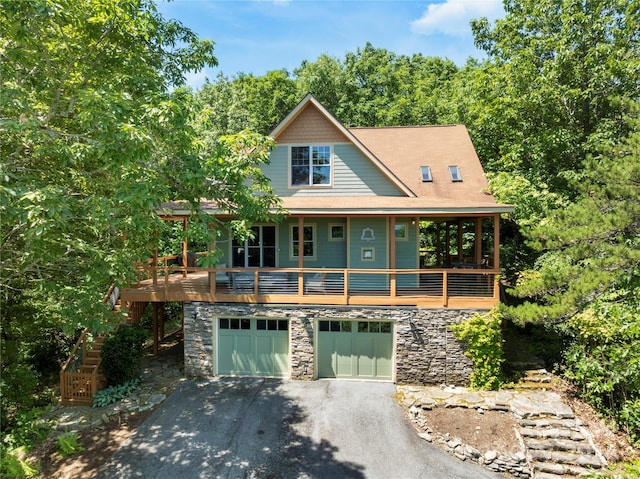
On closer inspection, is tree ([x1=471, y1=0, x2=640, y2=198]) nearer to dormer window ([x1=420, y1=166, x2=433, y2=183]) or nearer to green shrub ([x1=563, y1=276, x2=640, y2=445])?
dormer window ([x1=420, y1=166, x2=433, y2=183])

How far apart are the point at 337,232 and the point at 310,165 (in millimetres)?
2690

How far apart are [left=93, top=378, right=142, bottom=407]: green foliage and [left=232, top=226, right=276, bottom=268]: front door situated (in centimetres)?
489

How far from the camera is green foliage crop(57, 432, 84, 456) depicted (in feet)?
27.0

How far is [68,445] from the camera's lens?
27.1 ft

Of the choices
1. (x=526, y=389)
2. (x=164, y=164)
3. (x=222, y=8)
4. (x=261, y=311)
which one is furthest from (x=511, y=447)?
(x=222, y=8)

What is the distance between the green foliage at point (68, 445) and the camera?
8242 mm

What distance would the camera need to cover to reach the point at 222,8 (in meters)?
11.6

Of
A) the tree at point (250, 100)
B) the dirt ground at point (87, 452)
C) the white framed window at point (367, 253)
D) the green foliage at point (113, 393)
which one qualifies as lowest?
the dirt ground at point (87, 452)

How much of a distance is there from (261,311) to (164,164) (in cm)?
514

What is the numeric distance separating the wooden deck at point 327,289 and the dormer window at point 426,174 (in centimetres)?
414

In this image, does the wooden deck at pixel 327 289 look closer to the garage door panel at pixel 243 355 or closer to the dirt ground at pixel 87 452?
the garage door panel at pixel 243 355

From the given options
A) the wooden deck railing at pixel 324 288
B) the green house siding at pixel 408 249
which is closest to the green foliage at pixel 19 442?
the wooden deck railing at pixel 324 288

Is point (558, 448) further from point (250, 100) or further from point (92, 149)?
point (250, 100)

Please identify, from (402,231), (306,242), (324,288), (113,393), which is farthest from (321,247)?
(113,393)
